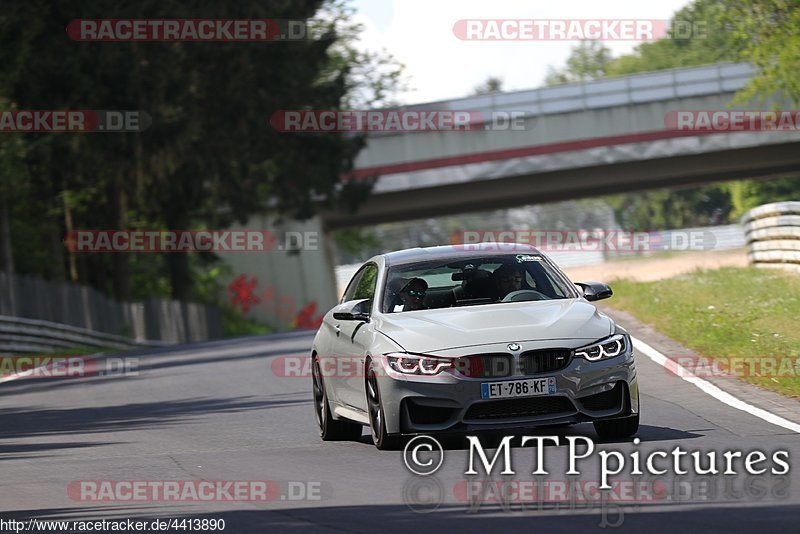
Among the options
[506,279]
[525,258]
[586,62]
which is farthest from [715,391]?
[586,62]

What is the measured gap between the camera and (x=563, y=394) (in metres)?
11.4

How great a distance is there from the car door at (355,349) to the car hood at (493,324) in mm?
236

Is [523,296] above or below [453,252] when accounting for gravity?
below

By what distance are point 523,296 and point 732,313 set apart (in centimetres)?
1014

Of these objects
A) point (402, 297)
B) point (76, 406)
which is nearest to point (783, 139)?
point (76, 406)

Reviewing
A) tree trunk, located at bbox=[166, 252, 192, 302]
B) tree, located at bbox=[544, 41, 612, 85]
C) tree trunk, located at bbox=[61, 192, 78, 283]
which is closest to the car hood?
tree trunk, located at bbox=[61, 192, 78, 283]

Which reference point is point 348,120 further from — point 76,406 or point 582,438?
point 582,438

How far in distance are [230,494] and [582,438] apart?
109 inches

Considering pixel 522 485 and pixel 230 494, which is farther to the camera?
pixel 230 494

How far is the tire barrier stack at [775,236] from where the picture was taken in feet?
103

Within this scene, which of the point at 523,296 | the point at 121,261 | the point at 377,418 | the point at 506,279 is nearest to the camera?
the point at 377,418

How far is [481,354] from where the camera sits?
1141 cm

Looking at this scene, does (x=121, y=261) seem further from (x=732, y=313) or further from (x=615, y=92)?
(x=732, y=313)

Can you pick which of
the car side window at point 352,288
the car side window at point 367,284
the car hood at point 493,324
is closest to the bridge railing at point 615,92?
the car side window at point 352,288
